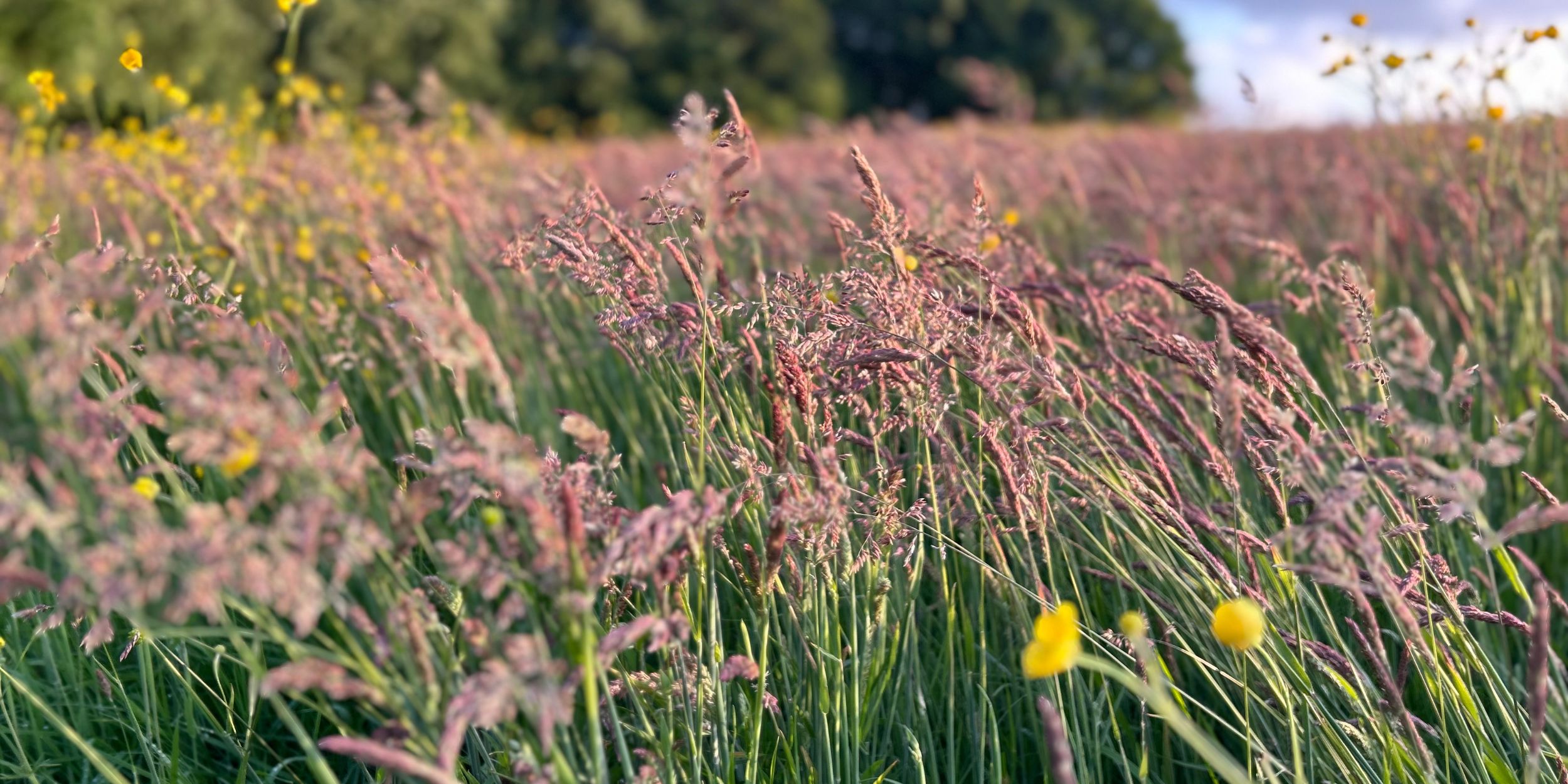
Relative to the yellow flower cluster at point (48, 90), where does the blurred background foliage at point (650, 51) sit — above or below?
above

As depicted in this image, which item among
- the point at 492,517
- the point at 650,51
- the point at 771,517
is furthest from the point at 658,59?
the point at 492,517

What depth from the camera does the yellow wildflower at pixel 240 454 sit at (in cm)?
79

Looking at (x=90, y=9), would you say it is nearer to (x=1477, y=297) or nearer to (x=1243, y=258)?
(x=1243, y=258)

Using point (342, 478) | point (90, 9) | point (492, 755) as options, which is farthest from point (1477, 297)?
→ point (90, 9)

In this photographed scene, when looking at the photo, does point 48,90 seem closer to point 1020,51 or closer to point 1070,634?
point 1070,634

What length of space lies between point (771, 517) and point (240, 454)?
635 millimetres

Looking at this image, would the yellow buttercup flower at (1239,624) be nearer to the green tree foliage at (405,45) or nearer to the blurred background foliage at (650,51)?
the blurred background foliage at (650,51)

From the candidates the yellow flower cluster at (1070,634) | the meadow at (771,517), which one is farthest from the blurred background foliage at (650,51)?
the yellow flower cluster at (1070,634)

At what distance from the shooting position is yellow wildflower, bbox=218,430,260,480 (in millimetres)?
793

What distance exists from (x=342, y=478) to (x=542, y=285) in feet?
9.23

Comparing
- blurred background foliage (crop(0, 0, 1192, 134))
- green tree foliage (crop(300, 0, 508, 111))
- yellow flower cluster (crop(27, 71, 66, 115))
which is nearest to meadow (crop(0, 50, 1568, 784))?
yellow flower cluster (crop(27, 71, 66, 115))

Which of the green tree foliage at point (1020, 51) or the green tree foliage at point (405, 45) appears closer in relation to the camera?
the green tree foliage at point (405, 45)

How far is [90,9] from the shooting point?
50.1 ft

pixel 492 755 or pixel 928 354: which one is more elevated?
pixel 928 354
